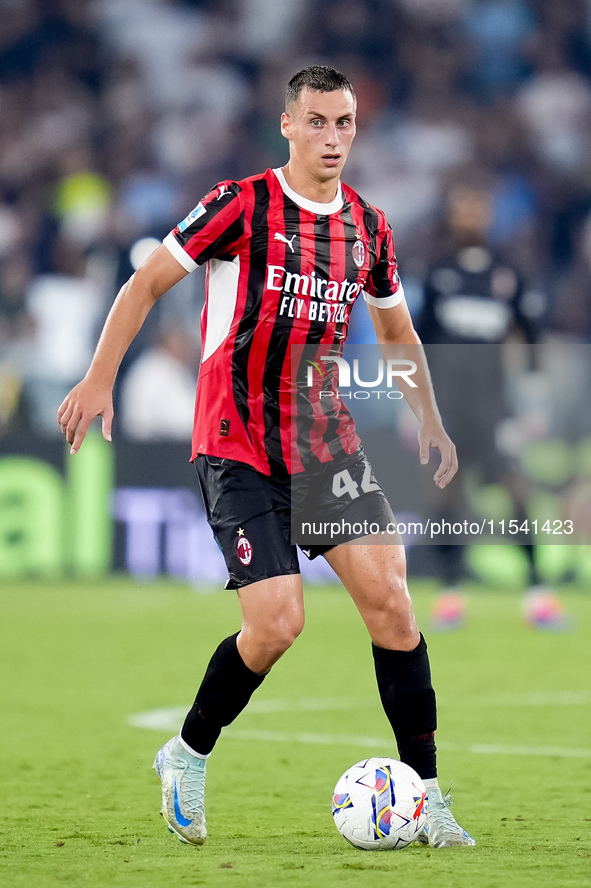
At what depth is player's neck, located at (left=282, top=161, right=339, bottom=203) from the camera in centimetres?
390

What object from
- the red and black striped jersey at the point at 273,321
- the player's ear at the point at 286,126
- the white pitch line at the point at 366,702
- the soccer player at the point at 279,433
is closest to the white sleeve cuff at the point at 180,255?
the soccer player at the point at 279,433

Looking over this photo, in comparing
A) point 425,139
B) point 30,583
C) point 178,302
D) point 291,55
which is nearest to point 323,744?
point 30,583

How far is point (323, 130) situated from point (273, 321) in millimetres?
571

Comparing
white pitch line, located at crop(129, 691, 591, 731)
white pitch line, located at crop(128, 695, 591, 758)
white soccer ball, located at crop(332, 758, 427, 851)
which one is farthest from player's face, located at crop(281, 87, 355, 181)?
white pitch line, located at crop(129, 691, 591, 731)

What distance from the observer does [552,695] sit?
6.54 m

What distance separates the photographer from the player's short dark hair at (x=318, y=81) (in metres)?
3.84

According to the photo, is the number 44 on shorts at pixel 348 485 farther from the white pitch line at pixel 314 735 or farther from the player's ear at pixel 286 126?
the white pitch line at pixel 314 735

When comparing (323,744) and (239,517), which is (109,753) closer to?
(323,744)

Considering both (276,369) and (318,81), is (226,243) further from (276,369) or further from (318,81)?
(318,81)

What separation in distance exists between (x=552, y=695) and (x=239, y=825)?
2959 mm

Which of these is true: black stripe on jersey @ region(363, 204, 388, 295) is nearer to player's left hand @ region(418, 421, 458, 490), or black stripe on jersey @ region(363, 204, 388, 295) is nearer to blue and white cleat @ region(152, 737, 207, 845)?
player's left hand @ region(418, 421, 458, 490)

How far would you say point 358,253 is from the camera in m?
3.95

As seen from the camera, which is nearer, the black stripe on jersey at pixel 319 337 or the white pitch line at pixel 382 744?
the black stripe on jersey at pixel 319 337

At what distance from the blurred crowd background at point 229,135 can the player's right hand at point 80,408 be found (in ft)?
26.1
